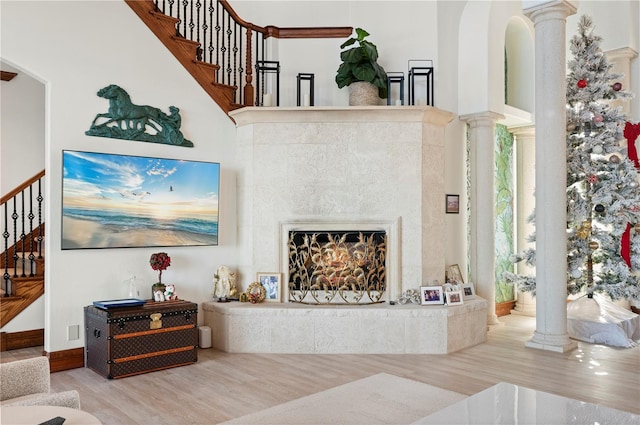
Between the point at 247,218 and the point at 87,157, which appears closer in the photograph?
the point at 87,157

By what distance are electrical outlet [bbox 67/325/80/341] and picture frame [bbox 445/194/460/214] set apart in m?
4.29

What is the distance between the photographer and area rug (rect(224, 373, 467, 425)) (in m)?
3.51

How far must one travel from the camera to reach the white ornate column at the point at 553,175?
17.3 ft

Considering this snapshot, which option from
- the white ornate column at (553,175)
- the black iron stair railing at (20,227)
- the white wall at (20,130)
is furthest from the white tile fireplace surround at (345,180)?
the white wall at (20,130)

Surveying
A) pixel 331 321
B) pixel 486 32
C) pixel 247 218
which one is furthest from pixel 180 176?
pixel 486 32

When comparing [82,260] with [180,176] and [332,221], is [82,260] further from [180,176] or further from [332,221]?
[332,221]

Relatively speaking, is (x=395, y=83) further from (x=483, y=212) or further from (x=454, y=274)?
(x=454, y=274)

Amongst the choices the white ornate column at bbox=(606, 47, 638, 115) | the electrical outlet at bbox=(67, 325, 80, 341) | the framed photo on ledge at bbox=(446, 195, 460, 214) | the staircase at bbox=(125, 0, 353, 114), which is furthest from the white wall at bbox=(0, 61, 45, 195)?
the white ornate column at bbox=(606, 47, 638, 115)

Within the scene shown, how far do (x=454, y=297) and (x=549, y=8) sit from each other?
3.11 meters

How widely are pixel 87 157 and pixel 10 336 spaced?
7.44ft

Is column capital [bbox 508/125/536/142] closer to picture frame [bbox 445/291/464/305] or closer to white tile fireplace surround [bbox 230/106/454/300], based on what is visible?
white tile fireplace surround [bbox 230/106/454/300]

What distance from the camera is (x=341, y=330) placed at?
5.32m

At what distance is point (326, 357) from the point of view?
16.9ft

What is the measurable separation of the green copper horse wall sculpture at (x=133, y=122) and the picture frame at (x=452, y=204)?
3.19 meters
